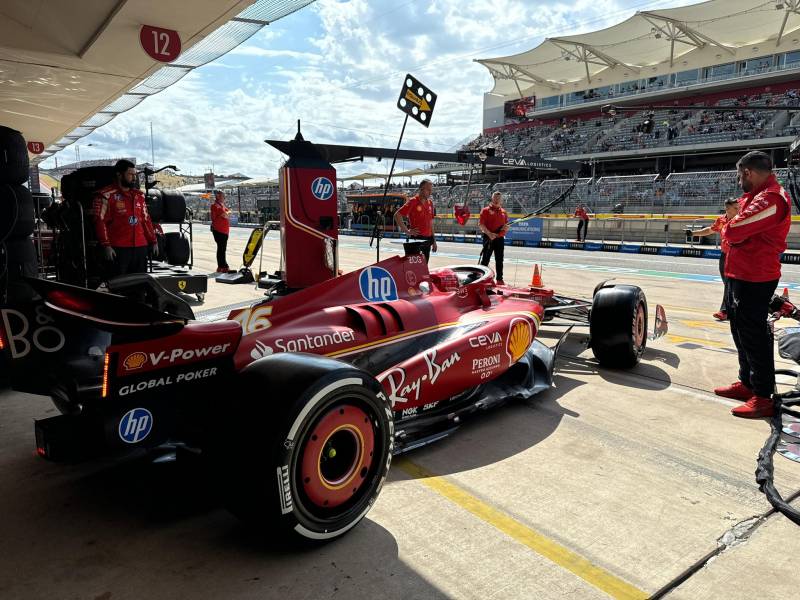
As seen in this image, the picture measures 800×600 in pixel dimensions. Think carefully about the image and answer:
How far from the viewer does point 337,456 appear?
248 cm

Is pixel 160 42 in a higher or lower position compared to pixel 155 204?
higher

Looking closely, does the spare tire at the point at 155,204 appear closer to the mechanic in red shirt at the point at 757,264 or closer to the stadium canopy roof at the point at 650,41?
the mechanic in red shirt at the point at 757,264

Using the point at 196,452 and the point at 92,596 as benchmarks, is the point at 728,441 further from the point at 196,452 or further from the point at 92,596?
the point at 92,596

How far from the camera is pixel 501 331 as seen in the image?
→ 4.12 m

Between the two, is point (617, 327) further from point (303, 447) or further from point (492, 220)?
point (492, 220)

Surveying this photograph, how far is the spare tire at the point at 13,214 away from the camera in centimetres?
497

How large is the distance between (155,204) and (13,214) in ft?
16.3

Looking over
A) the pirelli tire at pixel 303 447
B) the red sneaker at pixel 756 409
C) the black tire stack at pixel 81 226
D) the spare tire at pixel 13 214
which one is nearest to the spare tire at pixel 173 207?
the black tire stack at pixel 81 226

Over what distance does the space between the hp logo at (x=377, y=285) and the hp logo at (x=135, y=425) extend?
6.31 feet

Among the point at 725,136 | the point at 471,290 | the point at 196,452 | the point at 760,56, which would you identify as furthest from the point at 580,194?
the point at 196,452

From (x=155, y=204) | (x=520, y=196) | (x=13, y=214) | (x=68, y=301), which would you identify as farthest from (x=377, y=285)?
(x=520, y=196)

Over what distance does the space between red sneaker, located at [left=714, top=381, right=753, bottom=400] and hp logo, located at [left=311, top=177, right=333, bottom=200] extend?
511 centimetres

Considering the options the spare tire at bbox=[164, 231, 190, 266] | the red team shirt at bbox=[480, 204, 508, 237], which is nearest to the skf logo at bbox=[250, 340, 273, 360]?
the red team shirt at bbox=[480, 204, 508, 237]

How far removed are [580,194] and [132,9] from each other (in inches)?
1157
